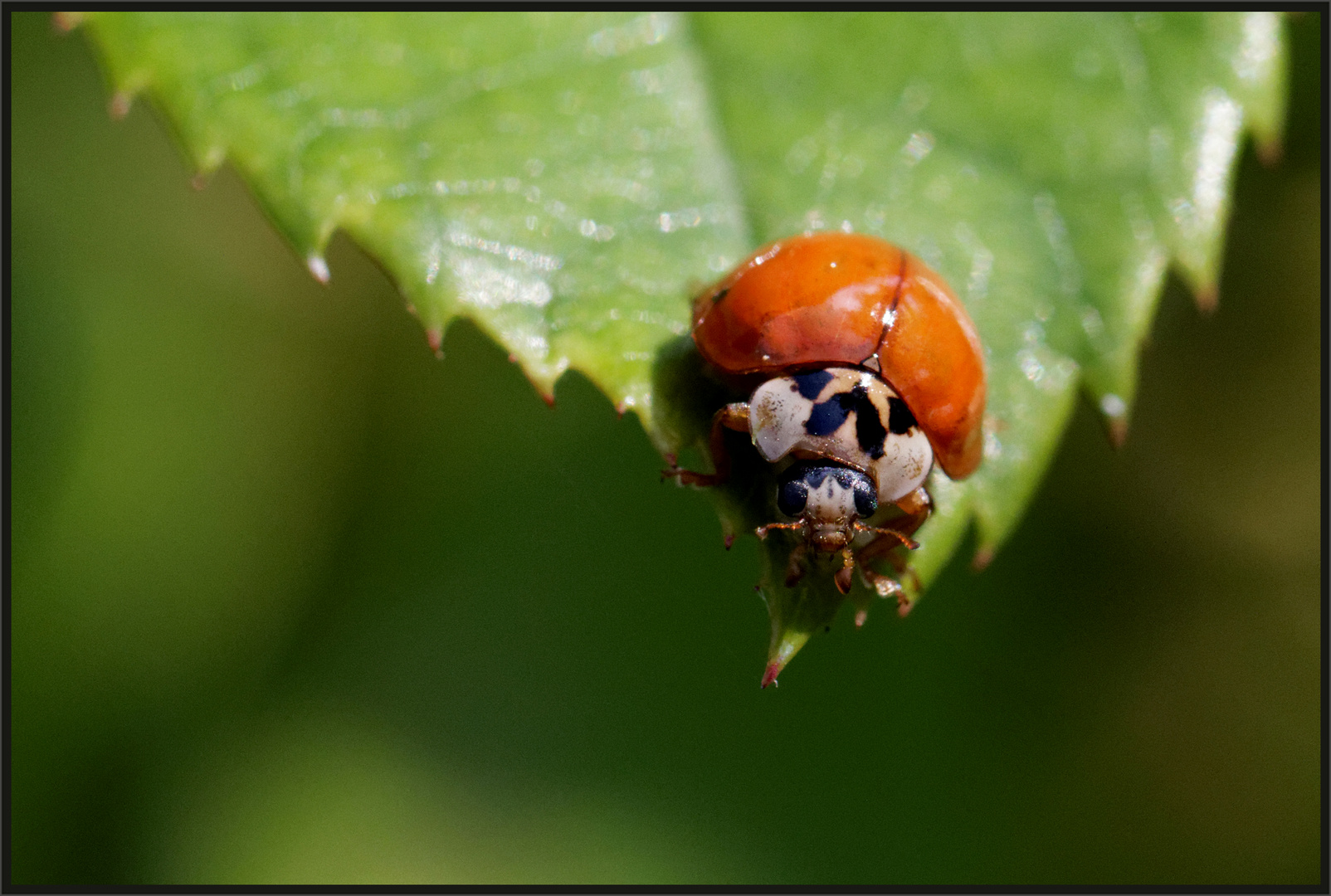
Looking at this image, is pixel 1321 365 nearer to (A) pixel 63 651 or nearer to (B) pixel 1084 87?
(B) pixel 1084 87

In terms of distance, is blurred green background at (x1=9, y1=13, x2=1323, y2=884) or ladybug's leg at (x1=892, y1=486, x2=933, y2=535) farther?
blurred green background at (x1=9, y1=13, x2=1323, y2=884)

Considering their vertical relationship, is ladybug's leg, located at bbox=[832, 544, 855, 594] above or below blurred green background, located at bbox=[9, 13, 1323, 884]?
above

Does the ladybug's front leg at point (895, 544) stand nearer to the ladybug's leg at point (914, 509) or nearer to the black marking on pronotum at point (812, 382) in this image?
the ladybug's leg at point (914, 509)

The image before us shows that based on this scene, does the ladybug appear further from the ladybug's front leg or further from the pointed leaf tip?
the pointed leaf tip

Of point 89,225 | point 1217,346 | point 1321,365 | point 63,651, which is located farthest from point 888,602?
point 89,225

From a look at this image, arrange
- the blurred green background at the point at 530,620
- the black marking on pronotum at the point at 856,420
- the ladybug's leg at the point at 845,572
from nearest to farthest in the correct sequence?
the ladybug's leg at the point at 845,572 < the black marking on pronotum at the point at 856,420 < the blurred green background at the point at 530,620

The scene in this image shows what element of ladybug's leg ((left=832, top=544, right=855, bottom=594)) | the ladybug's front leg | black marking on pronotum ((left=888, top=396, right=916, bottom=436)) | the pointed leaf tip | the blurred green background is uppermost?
the pointed leaf tip

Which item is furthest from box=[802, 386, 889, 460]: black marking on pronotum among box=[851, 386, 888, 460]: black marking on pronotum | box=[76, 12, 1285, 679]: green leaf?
box=[76, 12, 1285, 679]: green leaf

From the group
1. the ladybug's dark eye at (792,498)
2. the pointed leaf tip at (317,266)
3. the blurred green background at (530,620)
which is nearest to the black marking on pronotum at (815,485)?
the ladybug's dark eye at (792,498)
